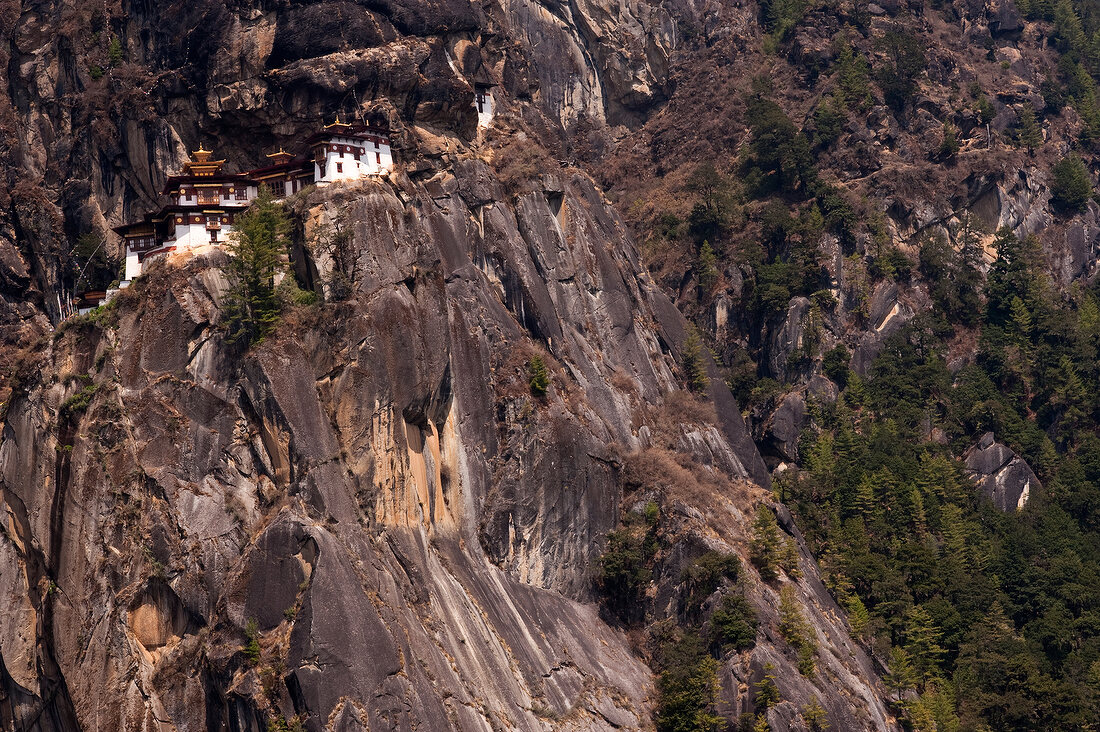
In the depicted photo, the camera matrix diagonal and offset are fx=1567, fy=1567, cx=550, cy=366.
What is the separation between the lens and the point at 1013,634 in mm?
90938

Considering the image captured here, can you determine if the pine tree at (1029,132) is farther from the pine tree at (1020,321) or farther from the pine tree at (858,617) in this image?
the pine tree at (858,617)

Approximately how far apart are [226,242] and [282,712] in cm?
2604

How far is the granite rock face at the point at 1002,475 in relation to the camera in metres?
101

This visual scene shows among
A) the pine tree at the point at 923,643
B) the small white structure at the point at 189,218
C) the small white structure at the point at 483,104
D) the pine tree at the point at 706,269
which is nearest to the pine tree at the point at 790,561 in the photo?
the pine tree at the point at 923,643

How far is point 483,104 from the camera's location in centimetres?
9862

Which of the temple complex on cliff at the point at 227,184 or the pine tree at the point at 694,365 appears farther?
the pine tree at the point at 694,365

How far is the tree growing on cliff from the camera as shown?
7731 centimetres

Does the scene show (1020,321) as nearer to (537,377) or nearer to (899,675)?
(899,675)

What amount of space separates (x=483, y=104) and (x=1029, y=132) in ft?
167

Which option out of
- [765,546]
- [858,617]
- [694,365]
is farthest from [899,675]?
[694,365]

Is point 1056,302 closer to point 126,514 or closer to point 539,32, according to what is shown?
point 539,32

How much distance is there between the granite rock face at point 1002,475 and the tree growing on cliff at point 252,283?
161 feet

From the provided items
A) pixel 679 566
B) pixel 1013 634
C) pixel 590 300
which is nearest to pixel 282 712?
pixel 679 566

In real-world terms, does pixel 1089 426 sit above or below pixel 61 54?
below
